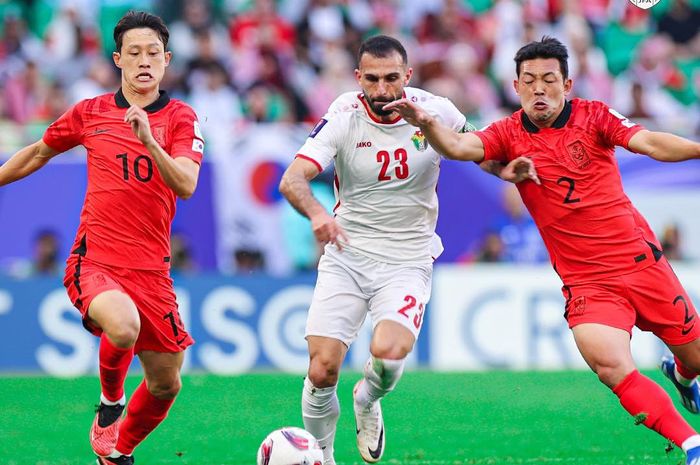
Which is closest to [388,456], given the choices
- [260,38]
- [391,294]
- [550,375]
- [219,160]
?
[391,294]

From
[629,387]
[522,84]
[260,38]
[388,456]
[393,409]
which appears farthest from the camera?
[260,38]

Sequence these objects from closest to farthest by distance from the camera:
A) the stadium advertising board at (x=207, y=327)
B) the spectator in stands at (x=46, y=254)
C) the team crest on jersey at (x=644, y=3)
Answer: the stadium advertising board at (x=207, y=327) < the spectator in stands at (x=46, y=254) < the team crest on jersey at (x=644, y=3)

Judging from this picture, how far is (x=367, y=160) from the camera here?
890cm

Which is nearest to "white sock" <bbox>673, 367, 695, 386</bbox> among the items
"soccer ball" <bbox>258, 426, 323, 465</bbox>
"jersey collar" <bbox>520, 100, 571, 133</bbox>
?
"jersey collar" <bbox>520, 100, 571, 133</bbox>

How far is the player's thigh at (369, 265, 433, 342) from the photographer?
343 inches

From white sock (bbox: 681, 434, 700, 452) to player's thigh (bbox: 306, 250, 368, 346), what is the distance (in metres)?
2.29

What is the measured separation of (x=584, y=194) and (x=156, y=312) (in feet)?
9.54

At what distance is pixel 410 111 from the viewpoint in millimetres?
8320

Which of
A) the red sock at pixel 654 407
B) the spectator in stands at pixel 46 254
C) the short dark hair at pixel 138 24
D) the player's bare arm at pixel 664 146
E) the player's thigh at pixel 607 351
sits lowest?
the spectator in stands at pixel 46 254

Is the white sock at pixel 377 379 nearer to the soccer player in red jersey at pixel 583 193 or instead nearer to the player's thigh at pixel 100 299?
the soccer player in red jersey at pixel 583 193

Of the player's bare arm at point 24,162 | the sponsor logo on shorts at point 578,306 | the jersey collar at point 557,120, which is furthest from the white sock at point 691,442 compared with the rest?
the player's bare arm at point 24,162

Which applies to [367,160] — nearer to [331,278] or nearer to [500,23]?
[331,278]

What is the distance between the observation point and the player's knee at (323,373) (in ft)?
28.1

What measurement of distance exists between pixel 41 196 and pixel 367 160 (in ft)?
24.6
